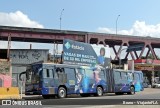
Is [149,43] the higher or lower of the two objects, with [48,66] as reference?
higher

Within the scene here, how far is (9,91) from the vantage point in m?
28.7

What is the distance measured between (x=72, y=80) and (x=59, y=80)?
1.75 metres

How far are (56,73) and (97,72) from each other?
6.26m

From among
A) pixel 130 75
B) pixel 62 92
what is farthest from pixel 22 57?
pixel 62 92

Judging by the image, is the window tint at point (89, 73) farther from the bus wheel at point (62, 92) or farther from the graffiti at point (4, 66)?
the graffiti at point (4, 66)

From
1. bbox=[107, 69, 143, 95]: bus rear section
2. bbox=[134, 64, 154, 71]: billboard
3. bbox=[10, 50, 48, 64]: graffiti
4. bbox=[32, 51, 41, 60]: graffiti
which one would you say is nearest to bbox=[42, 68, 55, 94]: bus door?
bbox=[107, 69, 143, 95]: bus rear section

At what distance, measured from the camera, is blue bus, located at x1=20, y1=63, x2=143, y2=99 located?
29156 mm

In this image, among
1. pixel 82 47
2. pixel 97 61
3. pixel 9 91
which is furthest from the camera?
pixel 97 61

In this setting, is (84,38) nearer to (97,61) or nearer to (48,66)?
(97,61)

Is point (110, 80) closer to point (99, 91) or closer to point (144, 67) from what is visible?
point (99, 91)

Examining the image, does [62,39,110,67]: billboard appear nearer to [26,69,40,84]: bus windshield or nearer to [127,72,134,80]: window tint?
[127,72,134,80]: window tint

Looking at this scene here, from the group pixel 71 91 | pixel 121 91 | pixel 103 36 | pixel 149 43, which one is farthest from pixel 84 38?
pixel 71 91

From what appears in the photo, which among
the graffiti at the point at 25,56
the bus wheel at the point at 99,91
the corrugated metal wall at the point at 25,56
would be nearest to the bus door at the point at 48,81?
the bus wheel at the point at 99,91

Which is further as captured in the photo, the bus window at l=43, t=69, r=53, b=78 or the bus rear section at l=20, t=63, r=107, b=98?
the bus window at l=43, t=69, r=53, b=78
